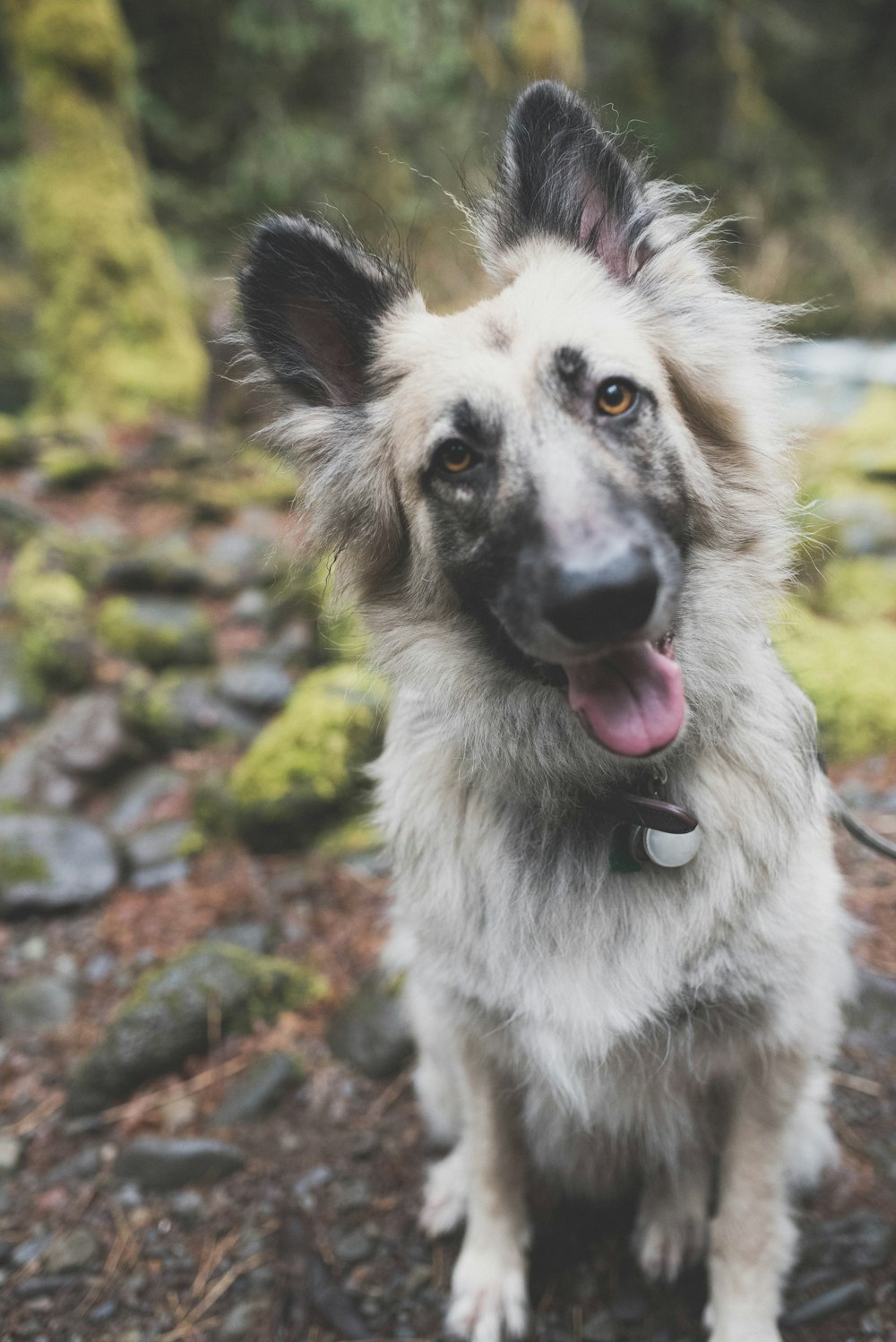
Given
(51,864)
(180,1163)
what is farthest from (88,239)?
(180,1163)

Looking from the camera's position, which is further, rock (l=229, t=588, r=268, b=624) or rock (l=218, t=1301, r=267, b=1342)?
rock (l=229, t=588, r=268, b=624)

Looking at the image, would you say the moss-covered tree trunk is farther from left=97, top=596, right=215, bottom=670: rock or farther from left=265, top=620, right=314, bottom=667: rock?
left=265, top=620, right=314, bottom=667: rock

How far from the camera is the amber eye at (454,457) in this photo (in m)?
2.26

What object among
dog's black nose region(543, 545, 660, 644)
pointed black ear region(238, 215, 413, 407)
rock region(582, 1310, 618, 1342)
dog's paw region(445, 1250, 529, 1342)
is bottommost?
dog's paw region(445, 1250, 529, 1342)

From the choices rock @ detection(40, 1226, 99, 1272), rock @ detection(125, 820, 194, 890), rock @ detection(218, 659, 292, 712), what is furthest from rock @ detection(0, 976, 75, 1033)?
rock @ detection(218, 659, 292, 712)

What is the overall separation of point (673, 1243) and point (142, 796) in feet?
12.8

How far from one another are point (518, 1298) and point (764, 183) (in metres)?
21.6

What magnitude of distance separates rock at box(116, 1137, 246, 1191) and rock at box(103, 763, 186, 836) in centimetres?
230

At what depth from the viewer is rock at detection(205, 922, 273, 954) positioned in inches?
162

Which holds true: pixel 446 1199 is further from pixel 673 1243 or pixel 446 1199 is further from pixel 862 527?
pixel 862 527

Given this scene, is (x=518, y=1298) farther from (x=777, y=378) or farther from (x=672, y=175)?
(x=672, y=175)

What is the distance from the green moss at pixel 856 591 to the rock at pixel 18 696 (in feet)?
18.3

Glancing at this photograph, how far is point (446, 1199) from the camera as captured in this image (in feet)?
9.27

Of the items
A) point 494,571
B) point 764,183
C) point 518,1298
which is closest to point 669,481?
point 494,571
